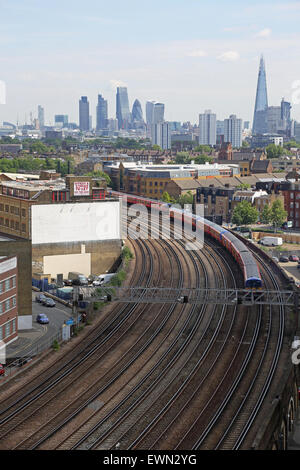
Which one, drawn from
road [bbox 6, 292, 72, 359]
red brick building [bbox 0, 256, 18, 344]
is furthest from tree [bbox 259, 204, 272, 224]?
red brick building [bbox 0, 256, 18, 344]

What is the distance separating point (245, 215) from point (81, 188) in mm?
43100

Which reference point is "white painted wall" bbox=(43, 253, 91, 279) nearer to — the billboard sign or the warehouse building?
the warehouse building

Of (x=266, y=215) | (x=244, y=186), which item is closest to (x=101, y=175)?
(x=244, y=186)

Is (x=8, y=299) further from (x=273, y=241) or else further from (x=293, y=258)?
(x=273, y=241)

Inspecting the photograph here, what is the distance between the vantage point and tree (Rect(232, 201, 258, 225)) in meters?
106

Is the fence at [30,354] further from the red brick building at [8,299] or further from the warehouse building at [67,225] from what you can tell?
the warehouse building at [67,225]

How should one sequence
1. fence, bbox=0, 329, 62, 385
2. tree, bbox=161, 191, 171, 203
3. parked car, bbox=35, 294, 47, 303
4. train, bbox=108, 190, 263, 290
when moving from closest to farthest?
1. fence, bbox=0, 329, 62, 385
2. train, bbox=108, 190, 263, 290
3. parked car, bbox=35, 294, 47, 303
4. tree, bbox=161, 191, 171, 203

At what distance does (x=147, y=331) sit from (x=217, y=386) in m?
11.8

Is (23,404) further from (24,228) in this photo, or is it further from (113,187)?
(113,187)

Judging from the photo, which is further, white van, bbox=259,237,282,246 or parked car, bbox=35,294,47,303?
white van, bbox=259,237,282,246

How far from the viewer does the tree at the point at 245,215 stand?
106 meters

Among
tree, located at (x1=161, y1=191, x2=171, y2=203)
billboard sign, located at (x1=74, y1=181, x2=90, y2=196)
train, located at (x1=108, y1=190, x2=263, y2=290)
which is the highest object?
billboard sign, located at (x1=74, y1=181, x2=90, y2=196)

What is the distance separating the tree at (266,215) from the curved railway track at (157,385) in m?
51.8

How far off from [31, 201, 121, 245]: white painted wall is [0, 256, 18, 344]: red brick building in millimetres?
20159
